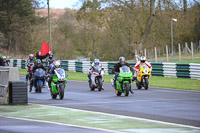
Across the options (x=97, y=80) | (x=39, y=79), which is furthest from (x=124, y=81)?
(x=39, y=79)

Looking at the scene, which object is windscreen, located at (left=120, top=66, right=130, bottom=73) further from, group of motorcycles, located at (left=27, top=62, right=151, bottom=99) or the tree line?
the tree line

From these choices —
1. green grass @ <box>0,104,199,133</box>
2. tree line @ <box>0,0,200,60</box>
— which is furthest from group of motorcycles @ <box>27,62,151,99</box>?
tree line @ <box>0,0,200,60</box>

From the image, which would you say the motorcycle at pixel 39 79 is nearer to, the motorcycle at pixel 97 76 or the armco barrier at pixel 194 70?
the motorcycle at pixel 97 76

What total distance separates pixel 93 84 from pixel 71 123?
11130 mm

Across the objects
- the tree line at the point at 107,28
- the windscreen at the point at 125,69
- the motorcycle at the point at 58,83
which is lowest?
the motorcycle at the point at 58,83

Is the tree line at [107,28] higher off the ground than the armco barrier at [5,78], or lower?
higher

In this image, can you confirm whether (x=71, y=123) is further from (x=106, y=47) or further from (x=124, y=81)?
(x=106, y=47)

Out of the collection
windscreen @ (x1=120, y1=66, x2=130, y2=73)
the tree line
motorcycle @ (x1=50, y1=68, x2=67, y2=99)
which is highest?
the tree line

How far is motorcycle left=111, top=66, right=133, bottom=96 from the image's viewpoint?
59.0 feet

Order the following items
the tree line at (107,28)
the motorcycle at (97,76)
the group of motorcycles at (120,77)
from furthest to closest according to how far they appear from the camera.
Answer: the tree line at (107,28) < the motorcycle at (97,76) < the group of motorcycles at (120,77)

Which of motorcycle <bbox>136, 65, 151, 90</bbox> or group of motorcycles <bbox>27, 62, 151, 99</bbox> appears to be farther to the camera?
motorcycle <bbox>136, 65, 151, 90</bbox>

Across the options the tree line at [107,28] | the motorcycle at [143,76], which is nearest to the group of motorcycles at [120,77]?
the motorcycle at [143,76]

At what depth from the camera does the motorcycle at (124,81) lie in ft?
59.0

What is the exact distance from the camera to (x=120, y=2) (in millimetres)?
44375
